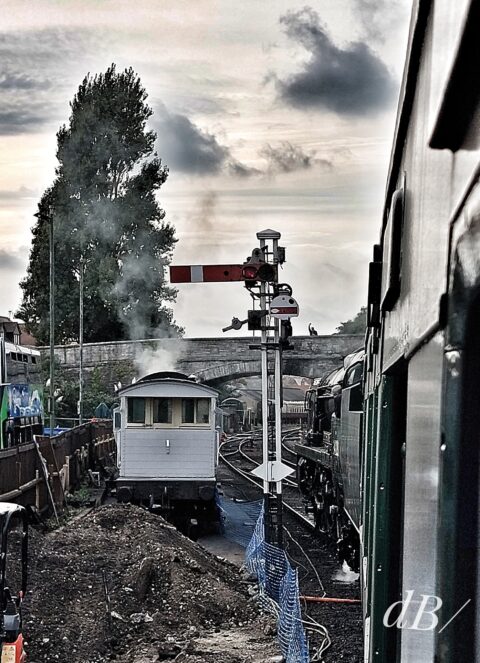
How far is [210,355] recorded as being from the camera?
47.7m

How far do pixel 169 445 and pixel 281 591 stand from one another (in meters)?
8.24

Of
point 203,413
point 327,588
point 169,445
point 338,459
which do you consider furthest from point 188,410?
point 327,588

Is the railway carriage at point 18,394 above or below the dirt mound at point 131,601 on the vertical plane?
above

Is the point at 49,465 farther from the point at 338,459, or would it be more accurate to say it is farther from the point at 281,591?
the point at 281,591

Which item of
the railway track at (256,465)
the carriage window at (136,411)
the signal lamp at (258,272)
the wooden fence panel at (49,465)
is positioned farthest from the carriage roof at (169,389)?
the signal lamp at (258,272)

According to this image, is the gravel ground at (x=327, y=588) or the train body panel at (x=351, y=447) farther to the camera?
the train body panel at (x=351, y=447)

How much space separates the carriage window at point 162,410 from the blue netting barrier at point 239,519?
7.30 feet

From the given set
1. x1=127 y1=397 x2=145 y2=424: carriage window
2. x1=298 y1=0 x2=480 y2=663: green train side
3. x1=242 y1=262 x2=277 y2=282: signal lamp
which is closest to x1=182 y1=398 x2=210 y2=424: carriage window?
x1=127 y1=397 x2=145 y2=424: carriage window

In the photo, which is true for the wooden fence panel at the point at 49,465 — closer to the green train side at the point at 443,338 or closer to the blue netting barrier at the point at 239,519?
the blue netting barrier at the point at 239,519

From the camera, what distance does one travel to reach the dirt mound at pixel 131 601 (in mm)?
10352

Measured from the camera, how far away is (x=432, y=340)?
1797 millimetres

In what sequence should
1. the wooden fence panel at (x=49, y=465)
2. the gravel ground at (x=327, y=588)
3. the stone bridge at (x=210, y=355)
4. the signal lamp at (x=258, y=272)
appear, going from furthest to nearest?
the stone bridge at (x=210, y=355) → the wooden fence panel at (x=49, y=465) → the signal lamp at (x=258, y=272) → the gravel ground at (x=327, y=588)

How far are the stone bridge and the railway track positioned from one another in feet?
12.2

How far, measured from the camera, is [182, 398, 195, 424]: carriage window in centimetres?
2084
